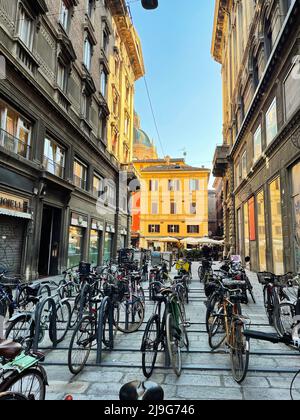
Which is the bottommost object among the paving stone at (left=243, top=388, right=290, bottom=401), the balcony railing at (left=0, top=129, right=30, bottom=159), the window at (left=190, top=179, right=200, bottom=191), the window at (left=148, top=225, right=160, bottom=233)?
the paving stone at (left=243, top=388, right=290, bottom=401)

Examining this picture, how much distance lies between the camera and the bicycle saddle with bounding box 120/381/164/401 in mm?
1517

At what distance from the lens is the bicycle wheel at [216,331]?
181 inches

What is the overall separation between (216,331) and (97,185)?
52.1 feet

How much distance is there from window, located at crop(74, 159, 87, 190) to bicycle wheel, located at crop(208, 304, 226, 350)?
12632mm

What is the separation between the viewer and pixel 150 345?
149 inches

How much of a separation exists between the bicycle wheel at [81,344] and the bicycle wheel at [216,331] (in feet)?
6.44

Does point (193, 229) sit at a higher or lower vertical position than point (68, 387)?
higher

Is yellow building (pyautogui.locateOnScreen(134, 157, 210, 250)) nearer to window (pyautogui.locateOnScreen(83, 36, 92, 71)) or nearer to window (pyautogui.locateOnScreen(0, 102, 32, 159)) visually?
window (pyautogui.locateOnScreen(83, 36, 92, 71))

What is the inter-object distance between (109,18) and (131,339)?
2527cm

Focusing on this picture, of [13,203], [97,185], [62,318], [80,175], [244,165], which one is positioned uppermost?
[244,165]

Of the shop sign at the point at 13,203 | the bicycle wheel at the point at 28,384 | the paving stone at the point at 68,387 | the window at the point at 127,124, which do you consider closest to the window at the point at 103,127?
the window at the point at 127,124

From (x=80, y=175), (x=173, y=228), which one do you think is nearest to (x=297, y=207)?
(x=80, y=175)

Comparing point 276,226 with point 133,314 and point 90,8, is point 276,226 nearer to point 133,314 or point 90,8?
point 133,314

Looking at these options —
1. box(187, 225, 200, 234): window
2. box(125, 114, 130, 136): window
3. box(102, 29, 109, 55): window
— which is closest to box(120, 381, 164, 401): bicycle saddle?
box(102, 29, 109, 55): window
